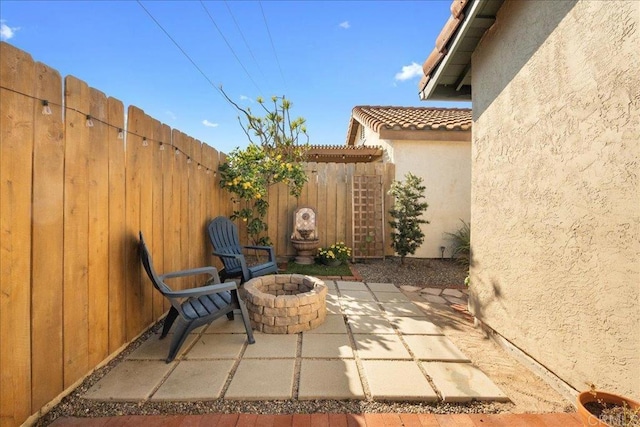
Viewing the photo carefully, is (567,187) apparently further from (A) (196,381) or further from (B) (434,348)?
(A) (196,381)

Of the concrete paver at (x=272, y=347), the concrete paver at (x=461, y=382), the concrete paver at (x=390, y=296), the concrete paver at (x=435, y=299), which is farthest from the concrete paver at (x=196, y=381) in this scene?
the concrete paver at (x=435, y=299)

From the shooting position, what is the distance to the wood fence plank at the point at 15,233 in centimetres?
144

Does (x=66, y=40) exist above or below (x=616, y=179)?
above

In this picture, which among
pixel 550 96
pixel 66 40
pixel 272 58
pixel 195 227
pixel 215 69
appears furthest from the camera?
pixel 272 58

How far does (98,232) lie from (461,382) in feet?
9.20

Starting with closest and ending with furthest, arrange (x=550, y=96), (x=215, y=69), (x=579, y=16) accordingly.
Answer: (x=579, y=16)
(x=550, y=96)
(x=215, y=69)

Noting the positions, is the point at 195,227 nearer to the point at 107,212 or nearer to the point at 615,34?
the point at 107,212

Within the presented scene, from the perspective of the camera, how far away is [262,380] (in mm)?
2074

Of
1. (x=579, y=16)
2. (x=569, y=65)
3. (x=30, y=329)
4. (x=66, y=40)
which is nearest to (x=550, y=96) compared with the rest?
(x=569, y=65)

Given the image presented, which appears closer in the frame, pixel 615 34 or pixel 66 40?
pixel 615 34

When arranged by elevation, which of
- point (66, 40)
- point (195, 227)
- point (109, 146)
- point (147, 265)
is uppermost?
point (66, 40)

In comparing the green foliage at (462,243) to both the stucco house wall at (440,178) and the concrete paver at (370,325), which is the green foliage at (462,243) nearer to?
the stucco house wall at (440,178)

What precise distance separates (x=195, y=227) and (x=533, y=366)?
3.86m

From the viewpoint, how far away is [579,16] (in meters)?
1.87
